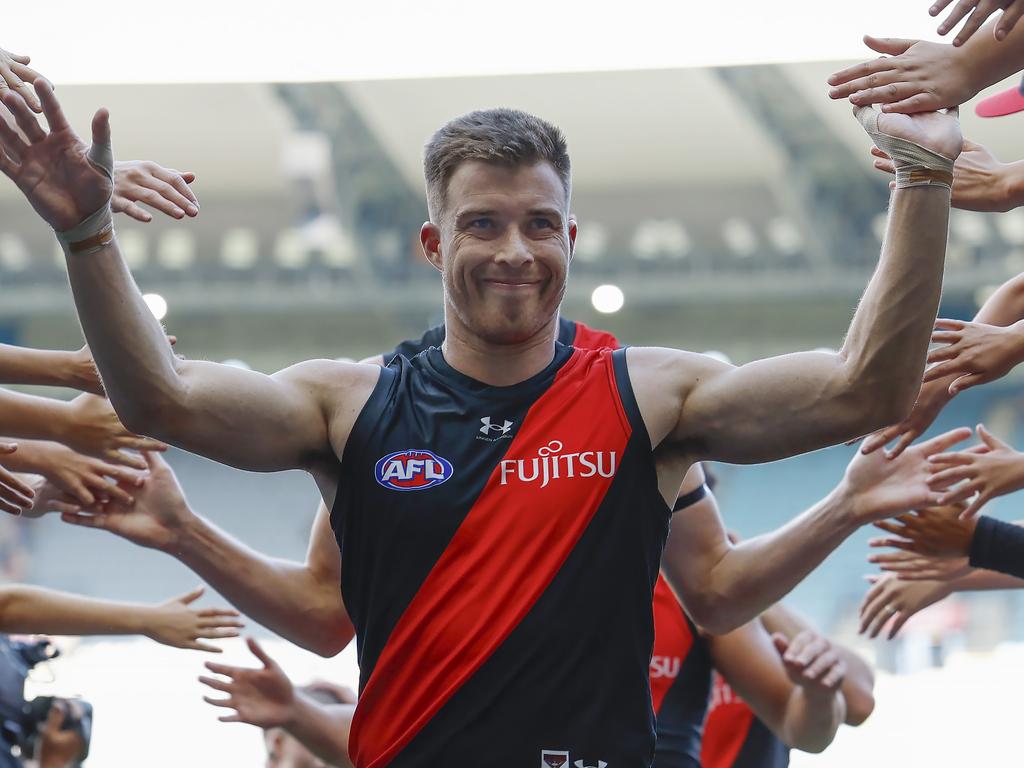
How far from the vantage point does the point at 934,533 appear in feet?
11.7

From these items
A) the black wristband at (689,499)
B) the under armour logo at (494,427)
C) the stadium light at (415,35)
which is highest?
the stadium light at (415,35)

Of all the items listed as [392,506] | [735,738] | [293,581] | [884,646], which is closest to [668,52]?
[884,646]

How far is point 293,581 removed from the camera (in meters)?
3.27

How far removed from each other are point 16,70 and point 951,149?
177cm

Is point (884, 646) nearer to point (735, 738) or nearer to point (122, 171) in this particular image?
point (735, 738)

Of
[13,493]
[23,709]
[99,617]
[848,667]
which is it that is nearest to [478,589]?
[13,493]

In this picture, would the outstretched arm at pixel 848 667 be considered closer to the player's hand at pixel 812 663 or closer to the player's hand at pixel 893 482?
the player's hand at pixel 812 663

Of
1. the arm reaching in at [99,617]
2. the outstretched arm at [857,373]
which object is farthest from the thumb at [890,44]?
the arm reaching in at [99,617]

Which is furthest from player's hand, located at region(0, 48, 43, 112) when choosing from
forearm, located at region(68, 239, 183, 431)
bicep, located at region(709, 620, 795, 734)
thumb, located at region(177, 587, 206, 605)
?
bicep, located at region(709, 620, 795, 734)

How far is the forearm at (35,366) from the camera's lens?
3.39m

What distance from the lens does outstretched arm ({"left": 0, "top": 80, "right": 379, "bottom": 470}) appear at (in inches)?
82.2

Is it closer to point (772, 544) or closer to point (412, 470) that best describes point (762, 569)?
point (772, 544)

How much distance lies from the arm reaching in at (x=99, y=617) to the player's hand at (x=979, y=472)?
2041 millimetres

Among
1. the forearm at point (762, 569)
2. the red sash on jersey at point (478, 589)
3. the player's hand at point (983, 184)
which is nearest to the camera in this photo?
the red sash on jersey at point (478, 589)
